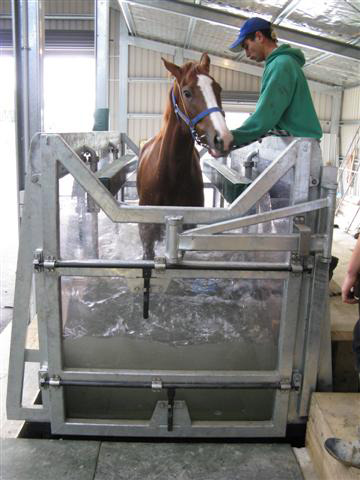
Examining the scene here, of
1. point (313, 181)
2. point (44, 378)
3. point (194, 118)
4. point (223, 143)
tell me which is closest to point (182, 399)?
point (44, 378)

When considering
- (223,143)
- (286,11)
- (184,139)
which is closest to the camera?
(223,143)

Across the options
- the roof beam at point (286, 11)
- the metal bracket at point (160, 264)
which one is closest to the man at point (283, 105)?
the metal bracket at point (160, 264)

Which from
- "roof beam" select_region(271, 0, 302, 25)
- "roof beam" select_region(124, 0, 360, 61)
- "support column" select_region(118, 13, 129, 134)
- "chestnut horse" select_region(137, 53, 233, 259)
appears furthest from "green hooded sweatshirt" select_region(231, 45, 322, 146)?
"support column" select_region(118, 13, 129, 134)

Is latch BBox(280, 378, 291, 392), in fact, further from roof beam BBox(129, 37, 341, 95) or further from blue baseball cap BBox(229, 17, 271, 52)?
roof beam BBox(129, 37, 341, 95)

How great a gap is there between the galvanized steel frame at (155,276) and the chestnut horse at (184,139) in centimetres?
76

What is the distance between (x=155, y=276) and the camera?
1.71 meters

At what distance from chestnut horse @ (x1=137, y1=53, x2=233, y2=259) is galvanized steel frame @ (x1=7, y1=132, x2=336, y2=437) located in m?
0.76

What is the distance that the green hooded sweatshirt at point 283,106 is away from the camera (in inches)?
80.7

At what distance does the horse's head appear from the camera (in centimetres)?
254

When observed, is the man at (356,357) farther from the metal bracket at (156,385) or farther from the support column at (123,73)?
the support column at (123,73)

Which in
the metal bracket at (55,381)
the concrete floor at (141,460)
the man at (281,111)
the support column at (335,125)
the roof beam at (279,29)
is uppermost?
the roof beam at (279,29)

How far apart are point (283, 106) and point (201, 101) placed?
30.4 inches

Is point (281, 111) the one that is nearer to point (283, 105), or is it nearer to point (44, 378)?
point (283, 105)

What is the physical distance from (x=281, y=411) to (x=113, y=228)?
1037 millimetres
